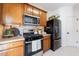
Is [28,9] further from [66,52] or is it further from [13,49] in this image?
[66,52]

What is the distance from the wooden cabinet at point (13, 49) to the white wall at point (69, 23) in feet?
3.13

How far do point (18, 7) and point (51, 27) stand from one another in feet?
3.40

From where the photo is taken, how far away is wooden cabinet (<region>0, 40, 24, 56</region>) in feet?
8.34

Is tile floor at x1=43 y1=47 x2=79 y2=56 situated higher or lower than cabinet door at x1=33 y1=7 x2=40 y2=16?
lower

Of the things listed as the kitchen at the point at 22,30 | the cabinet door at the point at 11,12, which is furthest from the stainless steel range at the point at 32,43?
the cabinet door at the point at 11,12

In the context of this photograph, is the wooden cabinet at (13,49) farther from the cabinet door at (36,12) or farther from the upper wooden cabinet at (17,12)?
the cabinet door at (36,12)

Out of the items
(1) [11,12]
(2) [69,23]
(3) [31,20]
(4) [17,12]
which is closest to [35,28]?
(3) [31,20]

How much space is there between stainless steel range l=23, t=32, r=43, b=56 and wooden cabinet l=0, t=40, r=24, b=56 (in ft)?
0.46

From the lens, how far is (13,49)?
2.67 meters

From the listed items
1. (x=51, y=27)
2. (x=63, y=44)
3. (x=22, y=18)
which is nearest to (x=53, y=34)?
(x=51, y=27)

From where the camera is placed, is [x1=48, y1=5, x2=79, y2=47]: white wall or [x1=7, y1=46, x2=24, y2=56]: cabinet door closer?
[x1=7, y1=46, x2=24, y2=56]: cabinet door

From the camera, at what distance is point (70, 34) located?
300 centimetres

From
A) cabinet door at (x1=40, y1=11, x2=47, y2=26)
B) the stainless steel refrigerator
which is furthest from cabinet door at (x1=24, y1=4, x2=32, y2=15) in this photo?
the stainless steel refrigerator

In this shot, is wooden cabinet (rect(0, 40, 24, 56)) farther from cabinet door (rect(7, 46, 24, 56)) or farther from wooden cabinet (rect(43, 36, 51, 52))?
wooden cabinet (rect(43, 36, 51, 52))
